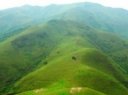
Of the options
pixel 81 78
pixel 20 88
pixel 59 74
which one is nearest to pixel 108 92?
pixel 81 78

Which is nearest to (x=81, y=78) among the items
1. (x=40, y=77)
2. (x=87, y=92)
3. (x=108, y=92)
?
(x=108, y=92)

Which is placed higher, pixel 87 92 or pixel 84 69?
pixel 87 92

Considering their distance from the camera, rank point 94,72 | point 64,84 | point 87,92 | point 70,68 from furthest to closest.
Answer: point 70,68 < point 94,72 < point 64,84 < point 87,92

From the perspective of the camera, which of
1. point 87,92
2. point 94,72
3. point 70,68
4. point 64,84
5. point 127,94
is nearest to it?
point 87,92

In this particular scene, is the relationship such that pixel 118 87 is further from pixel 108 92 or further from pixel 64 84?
pixel 64 84

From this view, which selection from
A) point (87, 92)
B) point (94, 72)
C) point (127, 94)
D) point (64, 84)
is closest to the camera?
point (87, 92)

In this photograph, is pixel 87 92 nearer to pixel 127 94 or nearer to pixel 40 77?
pixel 127 94

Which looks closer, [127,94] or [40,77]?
[127,94]

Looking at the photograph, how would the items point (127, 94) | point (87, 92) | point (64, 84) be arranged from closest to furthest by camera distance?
1. point (87, 92)
2. point (64, 84)
3. point (127, 94)

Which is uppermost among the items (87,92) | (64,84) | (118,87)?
(87,92)
